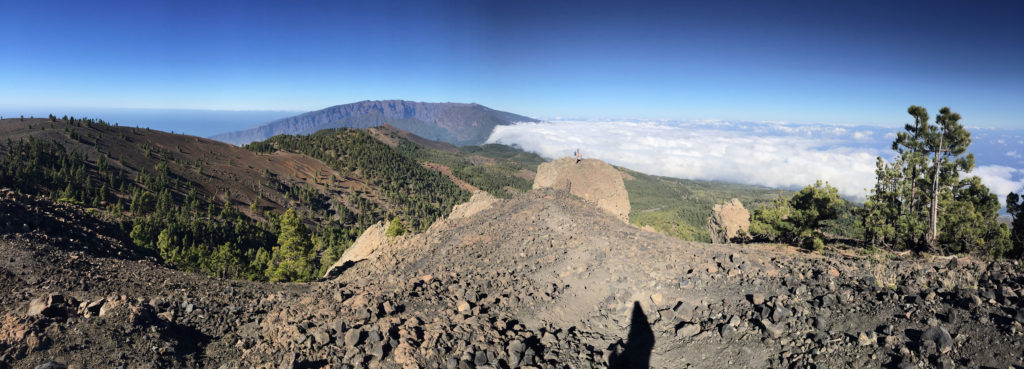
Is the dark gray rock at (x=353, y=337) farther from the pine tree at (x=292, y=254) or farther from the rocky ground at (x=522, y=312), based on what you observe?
the pine tree at (x=292, y=254)

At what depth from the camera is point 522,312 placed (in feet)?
40.5

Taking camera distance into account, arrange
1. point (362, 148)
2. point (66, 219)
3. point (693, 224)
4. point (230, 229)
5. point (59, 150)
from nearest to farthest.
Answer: point (66, 219), point (230, 229), point (59, 150), point (693, 224), point (362, 148)

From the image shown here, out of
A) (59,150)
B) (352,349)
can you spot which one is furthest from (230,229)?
(352,349)

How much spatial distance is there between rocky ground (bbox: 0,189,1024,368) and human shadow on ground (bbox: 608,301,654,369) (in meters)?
0.05

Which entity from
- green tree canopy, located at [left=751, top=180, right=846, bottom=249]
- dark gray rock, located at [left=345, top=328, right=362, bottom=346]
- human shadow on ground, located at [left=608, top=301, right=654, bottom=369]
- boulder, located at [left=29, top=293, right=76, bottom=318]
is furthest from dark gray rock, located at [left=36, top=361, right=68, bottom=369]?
green tree canopy, located at [left=751, top=180, right=846, bottom=249]

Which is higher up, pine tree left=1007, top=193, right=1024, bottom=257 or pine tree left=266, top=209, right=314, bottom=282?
pine tree left=1007, top=193, right=1024, bottom=257

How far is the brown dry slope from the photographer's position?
26.0 feet

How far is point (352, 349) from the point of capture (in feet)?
28.6

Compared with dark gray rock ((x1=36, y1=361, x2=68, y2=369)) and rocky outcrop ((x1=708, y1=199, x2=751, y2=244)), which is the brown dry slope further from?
rocky outcrop ((x1=708, y1=199, x2=751, y2=244))

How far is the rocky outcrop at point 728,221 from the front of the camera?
99.8ft

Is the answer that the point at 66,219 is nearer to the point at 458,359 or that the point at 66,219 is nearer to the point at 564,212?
the point at 458,359

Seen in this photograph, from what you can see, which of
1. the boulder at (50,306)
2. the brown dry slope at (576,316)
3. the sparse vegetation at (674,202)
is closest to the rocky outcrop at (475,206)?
the brown dry slope at (576,316)

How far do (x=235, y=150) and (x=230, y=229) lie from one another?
63.7 meters

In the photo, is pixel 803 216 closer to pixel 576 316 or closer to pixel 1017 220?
pixel 1017 220
